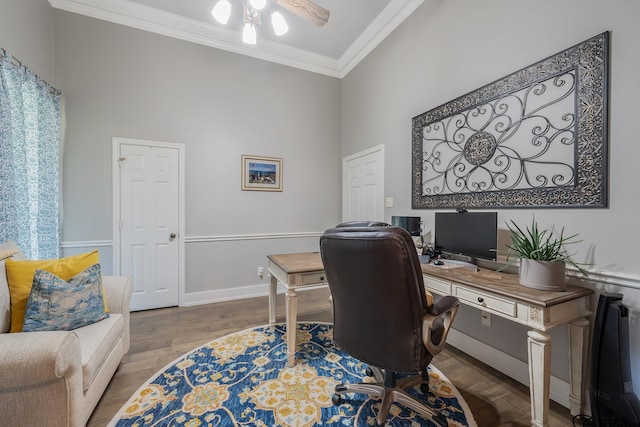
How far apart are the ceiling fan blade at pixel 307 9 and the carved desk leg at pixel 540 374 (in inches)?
101

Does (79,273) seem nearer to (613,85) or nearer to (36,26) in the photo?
(36,26)

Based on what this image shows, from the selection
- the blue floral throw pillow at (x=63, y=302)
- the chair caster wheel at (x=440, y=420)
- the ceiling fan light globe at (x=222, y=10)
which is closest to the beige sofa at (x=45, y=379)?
the blue floral throw pillow at (x=63, y=302)

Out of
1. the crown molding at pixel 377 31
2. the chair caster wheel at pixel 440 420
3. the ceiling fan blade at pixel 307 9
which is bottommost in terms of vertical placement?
the chair caster wheel at pixel 440 420

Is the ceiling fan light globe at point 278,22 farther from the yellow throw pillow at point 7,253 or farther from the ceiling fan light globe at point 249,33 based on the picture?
the yellow throw pillow at point 7,253

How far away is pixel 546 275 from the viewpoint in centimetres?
145

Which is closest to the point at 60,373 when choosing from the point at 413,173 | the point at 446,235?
the point at 446,235

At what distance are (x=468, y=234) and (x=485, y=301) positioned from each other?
0.63 meters

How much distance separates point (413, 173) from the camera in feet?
9.25

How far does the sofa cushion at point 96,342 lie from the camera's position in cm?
136

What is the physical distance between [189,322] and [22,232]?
162 cm

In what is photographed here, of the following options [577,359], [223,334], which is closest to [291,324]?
[223,334]

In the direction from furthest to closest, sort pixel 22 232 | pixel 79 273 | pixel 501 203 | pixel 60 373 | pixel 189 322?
1. pixel 189 322
2. pixel 22 232
3. pixel 501 203
4. pixel 79 273
5. pixel 60 373

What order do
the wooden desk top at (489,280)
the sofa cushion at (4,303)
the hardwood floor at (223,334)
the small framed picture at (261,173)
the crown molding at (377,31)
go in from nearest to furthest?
the wooden desk top at (489,280), the sofa cushion at (4,303), the hardwood floor at (223,334), the crown molding at (377,31), the small framed picture at (261,173)

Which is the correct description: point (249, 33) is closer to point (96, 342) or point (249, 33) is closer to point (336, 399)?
point (96, 342)
